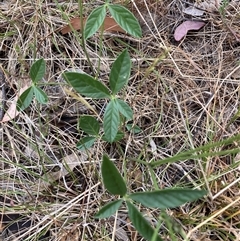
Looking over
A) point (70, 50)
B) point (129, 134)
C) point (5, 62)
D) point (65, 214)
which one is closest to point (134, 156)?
point (129, 134)

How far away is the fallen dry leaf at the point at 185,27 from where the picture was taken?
5.17 feet

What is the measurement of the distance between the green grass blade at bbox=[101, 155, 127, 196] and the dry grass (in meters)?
0.30

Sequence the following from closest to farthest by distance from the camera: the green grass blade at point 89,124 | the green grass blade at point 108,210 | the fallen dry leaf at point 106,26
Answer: the green grass blade at point 108,210 → the green grass blade at point 89,124 → the fallen dry leaf at point 106,26

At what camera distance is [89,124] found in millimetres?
1214

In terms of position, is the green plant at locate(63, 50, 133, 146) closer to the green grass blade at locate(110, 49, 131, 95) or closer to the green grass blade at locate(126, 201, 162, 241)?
the green grass blade at locate(110, 49, 131, 95)

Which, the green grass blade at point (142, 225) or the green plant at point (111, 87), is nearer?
the green grass blade at point (142, 225)

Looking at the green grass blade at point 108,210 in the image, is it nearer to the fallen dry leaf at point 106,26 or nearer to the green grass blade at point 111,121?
the green grass blade at point 111,121

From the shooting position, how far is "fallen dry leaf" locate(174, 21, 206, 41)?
158cm

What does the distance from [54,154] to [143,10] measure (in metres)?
0.67

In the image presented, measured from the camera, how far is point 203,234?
3.87ft

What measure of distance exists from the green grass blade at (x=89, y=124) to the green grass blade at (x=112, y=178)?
357mm

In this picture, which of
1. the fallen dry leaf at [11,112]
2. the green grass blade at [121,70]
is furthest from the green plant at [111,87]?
the fallen dry leaf at [11,112]

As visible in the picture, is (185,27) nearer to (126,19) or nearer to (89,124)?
(126,19)

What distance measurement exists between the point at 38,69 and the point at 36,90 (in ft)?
0.21
